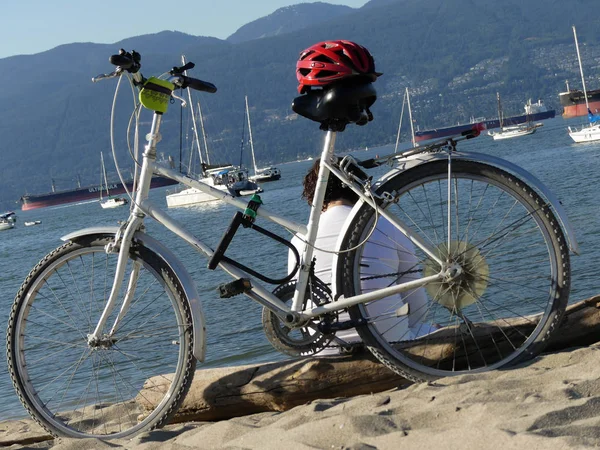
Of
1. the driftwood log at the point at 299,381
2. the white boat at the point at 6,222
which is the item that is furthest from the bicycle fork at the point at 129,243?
the white boat at the point at 6,222

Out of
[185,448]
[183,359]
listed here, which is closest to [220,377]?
[183,359]

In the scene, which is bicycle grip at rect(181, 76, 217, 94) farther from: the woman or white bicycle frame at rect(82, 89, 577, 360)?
the woman

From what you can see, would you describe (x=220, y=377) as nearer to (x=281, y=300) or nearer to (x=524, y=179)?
(x=281, y=300)

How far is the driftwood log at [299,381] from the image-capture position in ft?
12.6

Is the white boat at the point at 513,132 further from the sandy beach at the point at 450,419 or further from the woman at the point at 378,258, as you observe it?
the sandy beach at the point at 450,419

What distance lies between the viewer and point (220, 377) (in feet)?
13.5

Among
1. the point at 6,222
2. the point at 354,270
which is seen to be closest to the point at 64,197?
the point at 6,222

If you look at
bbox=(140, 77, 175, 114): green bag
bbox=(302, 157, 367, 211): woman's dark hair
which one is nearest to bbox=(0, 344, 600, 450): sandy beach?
bbox=(302, 157, 367, 211): woman's dark hair

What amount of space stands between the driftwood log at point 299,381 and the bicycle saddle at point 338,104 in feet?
3.37

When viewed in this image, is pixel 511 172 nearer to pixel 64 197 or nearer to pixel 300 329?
pixel 300 329

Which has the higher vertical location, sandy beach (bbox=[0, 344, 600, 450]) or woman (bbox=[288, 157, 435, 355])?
woman (bbox=[288, 157, 435, 355])

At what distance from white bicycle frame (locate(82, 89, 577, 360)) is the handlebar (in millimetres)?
171

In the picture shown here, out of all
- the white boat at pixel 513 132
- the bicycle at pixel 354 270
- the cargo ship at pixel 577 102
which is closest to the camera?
the bicycle at pixel 354 270

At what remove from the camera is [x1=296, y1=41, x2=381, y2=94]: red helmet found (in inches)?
137
